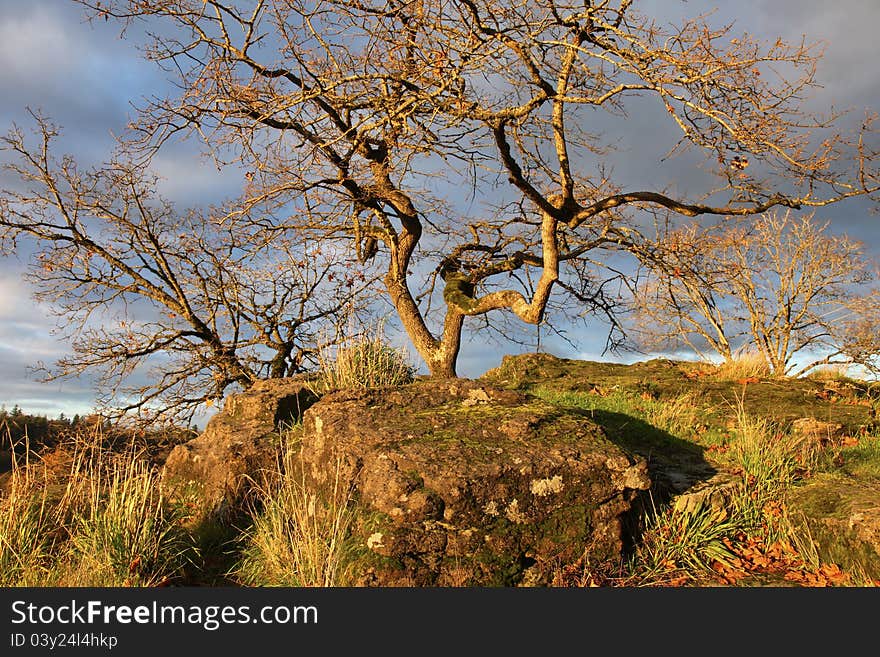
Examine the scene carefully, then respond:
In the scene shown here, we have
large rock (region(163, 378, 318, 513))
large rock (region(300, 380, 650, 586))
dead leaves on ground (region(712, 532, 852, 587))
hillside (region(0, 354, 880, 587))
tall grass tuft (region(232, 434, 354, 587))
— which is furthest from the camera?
large rock (region(163, 378, 318, 513))

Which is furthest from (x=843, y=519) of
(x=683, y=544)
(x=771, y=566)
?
(x=683, y=544)

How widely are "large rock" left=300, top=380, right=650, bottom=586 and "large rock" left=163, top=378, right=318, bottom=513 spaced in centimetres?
112

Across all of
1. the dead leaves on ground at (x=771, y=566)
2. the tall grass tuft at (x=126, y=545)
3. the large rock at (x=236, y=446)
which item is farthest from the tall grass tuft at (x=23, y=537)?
the dead leaves on ground at (x=771, y=566)

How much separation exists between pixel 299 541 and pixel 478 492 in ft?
4.52

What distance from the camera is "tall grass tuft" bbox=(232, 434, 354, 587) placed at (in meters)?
4.69

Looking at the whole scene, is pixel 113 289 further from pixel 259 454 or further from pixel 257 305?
pixel 259 454

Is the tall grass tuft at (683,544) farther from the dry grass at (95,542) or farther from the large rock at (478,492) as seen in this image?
the dry grass at (95,542)

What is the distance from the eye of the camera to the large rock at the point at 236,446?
6.78m

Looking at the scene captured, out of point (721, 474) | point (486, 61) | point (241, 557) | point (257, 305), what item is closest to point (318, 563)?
point (241, 557)

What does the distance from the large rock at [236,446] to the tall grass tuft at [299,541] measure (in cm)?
62

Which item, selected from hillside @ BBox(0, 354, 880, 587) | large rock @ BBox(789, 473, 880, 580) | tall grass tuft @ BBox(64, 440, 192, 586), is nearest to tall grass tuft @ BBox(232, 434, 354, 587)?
hillside @ BBox(0, 354, 880, 587)

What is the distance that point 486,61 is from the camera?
7965mm

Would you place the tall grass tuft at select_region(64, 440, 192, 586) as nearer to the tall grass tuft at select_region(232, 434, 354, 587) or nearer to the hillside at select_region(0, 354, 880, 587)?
the hillside at select_region(0, 354, 880, 587)

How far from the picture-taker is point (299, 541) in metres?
4.81
